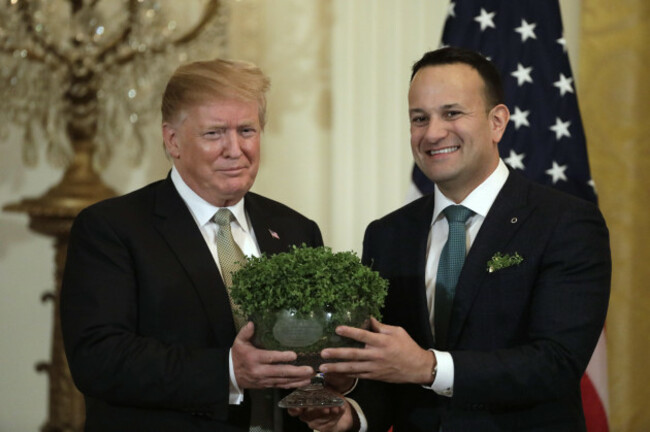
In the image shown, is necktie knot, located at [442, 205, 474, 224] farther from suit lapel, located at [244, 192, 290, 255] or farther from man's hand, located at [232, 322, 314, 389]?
man's hand, located at [232, 322, 314, 389]

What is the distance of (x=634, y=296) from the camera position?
4.46 m

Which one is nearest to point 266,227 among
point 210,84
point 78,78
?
point 210,84

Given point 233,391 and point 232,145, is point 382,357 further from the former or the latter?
point 232,145

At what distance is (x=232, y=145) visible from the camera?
2533mm

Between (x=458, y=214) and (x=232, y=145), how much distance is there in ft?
2.20

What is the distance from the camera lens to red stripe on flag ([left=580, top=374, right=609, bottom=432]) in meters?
3.77

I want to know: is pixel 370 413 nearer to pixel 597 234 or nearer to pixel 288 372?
pixel 288 372

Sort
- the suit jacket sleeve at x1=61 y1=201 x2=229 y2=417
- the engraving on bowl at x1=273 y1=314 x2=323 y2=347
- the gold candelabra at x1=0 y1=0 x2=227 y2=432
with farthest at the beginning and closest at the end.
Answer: the gold candelabra at x1=0 y1=0 x2=227 y2=432, the suit jacket sleeve at x1=61 y1=201 x2=229 y2=417, the engraving on bowl at x1=273 y1=314 x2=323 y2=347

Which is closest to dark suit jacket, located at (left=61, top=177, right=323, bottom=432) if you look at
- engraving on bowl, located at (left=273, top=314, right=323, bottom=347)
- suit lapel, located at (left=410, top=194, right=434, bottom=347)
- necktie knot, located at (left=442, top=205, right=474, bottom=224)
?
engraving on bowl, located at (left=273, top=314, right=323, bottom=347)

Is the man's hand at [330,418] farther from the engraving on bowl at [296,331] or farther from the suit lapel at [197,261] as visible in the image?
the engraving on bowl at [296,331]

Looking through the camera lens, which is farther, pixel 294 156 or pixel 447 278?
pixel 294 156

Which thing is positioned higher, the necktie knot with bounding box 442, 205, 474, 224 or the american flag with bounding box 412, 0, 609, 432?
the american flag with bounding box 412, 0, 609, 432

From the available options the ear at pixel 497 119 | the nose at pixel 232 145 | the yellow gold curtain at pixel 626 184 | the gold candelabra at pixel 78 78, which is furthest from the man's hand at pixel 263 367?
the yellow gold curtain at pixel 626 184

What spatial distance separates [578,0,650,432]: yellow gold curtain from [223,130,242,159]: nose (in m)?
2.49
